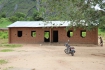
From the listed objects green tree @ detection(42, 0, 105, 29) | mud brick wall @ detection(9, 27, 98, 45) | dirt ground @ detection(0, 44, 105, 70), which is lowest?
dirt ground @ detection(0, 44, 105, 70)

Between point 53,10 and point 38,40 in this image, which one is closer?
point 53,10

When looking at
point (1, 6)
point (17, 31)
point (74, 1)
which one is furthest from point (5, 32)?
point (1, 6)

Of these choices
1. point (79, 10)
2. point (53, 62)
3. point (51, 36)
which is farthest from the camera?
point (51, 36)

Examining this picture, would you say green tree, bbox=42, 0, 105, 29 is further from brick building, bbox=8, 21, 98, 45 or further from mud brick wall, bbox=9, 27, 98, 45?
mud brick wall, bbox=9, 27, 98, 45

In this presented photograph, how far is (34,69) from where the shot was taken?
33.4 ft

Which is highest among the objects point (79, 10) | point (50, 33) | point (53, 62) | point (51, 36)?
point (79, 10)

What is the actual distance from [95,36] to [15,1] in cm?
6126

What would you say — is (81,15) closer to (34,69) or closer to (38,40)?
(34,69)

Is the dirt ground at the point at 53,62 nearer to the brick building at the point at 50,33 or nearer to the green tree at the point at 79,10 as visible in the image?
the green tree at the point at 79,10

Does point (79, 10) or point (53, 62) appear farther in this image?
point (79, 10)

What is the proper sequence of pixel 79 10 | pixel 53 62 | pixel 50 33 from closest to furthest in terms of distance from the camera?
1. pixel 53 62
2. pixel 79 10
3. pixel 50 33

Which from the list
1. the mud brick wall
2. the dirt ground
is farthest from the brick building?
the dirt ground

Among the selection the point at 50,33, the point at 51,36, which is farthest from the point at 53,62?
the point at 51,36

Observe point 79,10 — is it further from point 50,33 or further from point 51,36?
point 51,36
